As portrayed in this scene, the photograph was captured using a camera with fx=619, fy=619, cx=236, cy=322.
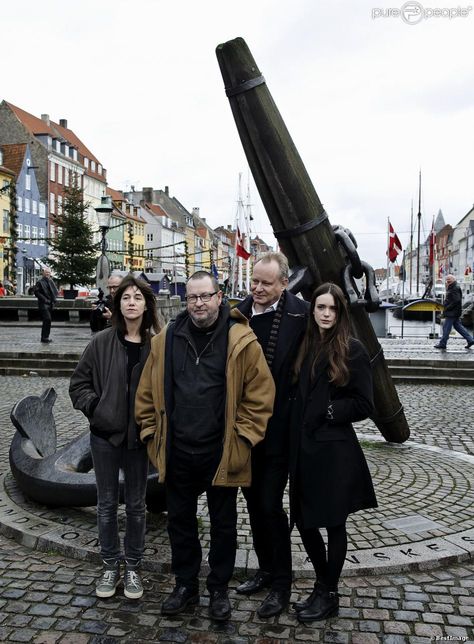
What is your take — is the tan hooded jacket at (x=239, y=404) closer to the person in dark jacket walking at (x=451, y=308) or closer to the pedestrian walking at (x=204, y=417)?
the pedestrian walking at (x=204, y=417)

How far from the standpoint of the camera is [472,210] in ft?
317

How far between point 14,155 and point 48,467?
187 ft

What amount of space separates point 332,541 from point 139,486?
1098 millimetres

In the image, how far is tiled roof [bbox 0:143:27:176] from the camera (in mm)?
54938

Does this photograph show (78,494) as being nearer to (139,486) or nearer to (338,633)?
(139,486)

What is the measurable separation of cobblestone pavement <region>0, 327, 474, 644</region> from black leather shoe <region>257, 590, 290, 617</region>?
0.13 ft

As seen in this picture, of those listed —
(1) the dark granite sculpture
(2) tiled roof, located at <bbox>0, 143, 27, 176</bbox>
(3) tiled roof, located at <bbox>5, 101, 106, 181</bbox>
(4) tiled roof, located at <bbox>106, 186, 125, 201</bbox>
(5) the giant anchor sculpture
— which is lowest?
(1) the dark granite sculpture

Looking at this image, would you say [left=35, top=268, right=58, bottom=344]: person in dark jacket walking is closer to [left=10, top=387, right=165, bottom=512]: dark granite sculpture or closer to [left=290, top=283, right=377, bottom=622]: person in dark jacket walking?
[left=10, top=387, right=165, bottom=512]: dark granite sculpture

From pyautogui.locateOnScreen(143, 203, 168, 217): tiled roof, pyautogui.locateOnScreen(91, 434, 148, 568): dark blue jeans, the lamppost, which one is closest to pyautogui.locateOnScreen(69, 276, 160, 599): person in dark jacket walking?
pyautogui.locateOnScreen(91, 434, 148, 568): dark blue jeans

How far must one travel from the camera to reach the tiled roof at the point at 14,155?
2163 inches

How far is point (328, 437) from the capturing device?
3031 mm

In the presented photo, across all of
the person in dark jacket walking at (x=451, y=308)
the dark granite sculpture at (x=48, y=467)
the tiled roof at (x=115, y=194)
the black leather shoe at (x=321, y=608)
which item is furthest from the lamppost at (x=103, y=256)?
the tiled roof at (x=115, y=194)

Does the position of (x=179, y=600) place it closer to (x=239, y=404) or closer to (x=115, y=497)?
(x=115, y=497)

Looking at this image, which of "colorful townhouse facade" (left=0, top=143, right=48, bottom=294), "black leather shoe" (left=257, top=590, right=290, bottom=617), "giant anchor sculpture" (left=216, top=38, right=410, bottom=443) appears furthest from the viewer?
"colorful townhouse facade" (left=0, top=143, right=48, bottom=294)
